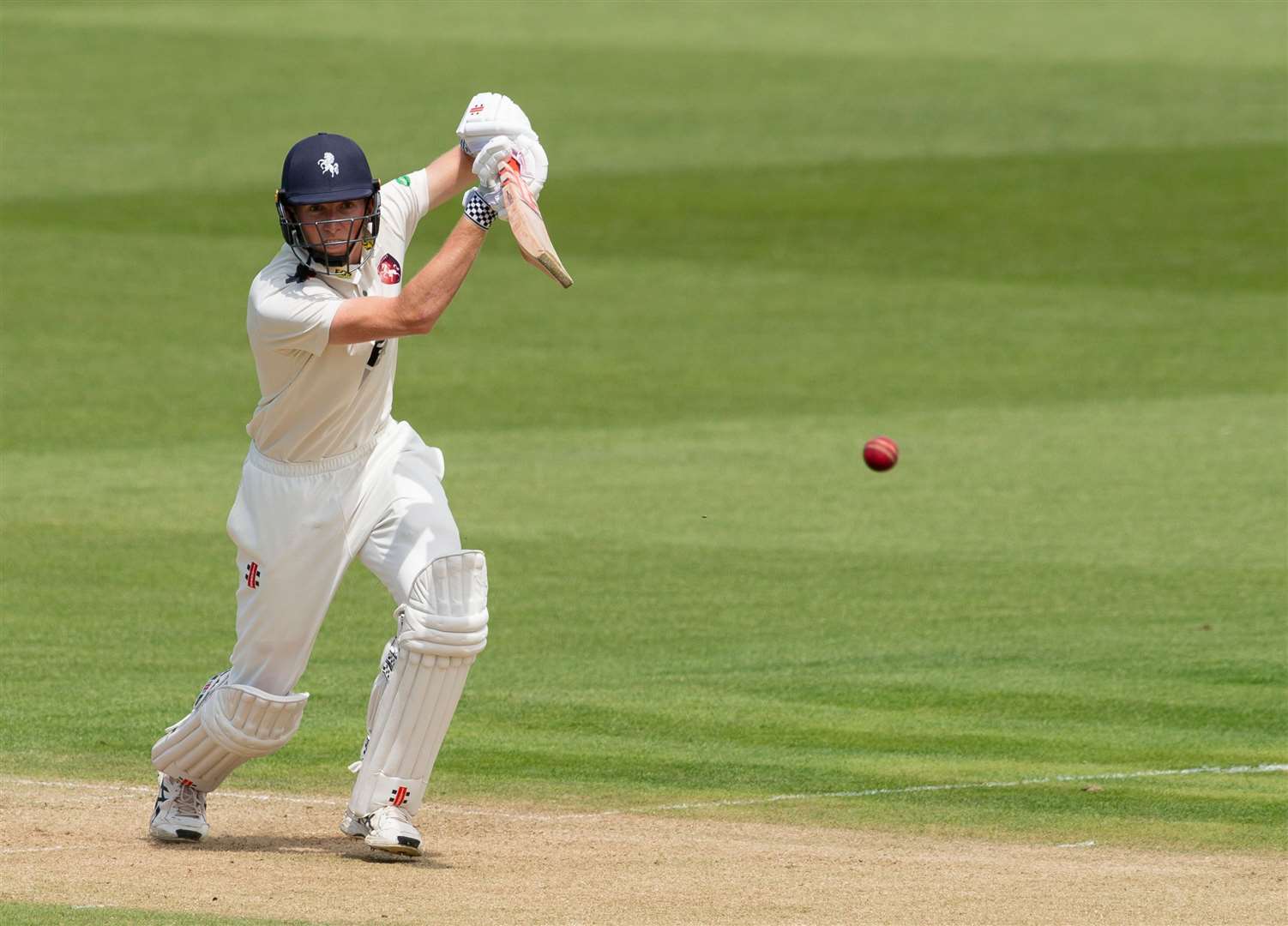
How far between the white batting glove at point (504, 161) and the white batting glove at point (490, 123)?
0.11 meters

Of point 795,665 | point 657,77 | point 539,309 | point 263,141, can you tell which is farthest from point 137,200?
point 795,665

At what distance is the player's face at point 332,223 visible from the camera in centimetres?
791

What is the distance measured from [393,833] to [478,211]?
6.55 ft

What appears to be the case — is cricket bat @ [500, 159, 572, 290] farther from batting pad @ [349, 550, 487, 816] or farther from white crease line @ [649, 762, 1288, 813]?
white crease line @ [649, 762, 1288, 813]

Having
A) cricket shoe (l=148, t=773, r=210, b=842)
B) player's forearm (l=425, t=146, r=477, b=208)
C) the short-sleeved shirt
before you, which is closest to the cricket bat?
the short-sleeved shirt

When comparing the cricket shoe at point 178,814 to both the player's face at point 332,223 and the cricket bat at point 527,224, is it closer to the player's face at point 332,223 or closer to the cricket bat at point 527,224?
the player's face at point 332,223

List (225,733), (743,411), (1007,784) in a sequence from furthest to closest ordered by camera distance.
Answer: (743,411) → (1007,784) → (225,733)

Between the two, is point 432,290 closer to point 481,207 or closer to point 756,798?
point 481,207

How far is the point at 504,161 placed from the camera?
314 inches

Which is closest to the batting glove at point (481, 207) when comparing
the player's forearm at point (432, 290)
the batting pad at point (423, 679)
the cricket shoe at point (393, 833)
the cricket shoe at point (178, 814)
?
the player's forearm at point (432, 290)

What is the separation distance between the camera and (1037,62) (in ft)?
130

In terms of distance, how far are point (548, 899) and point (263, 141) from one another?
26678mm

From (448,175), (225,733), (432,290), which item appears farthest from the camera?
(448,175)

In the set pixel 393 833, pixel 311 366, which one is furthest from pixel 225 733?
pixel 311 366
